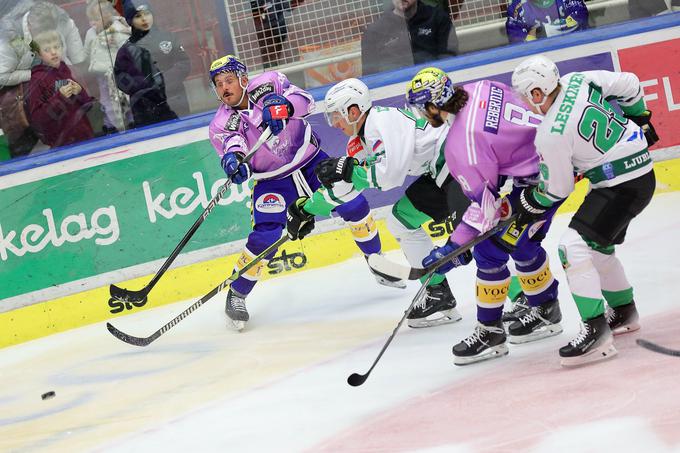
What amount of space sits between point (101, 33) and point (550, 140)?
3.52 metres

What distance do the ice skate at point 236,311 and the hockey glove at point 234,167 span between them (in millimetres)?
659

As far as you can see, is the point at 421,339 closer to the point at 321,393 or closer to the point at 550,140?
the point at 321,393

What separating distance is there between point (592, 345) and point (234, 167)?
80.1 inches

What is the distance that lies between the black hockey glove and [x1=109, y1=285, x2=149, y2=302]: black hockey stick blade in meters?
1.52

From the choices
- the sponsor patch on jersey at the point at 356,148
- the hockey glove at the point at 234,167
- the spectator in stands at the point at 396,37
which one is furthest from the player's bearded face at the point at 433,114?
the spectator in stands at the point at 396,37

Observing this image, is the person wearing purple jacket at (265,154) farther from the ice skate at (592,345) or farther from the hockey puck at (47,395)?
the ice skate at (592,345)

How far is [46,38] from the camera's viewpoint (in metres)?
5.90

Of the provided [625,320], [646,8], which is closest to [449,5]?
[646,8]

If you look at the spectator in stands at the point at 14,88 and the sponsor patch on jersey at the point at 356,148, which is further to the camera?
the spectator in stands at the point at 14,88

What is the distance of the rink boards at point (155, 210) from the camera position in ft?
18.6

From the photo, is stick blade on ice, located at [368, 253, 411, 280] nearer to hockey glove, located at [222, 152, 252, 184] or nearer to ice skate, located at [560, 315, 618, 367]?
ice skate, located at [560, 315, 618, 367]

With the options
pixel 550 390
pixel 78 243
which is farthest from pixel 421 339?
pixel 78 243

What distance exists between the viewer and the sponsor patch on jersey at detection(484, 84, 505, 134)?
3.54 metres

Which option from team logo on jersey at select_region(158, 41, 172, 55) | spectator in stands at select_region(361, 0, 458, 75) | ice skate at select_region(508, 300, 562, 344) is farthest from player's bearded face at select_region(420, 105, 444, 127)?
team logo on jersey at select_region(158, 41, 172, 55)
